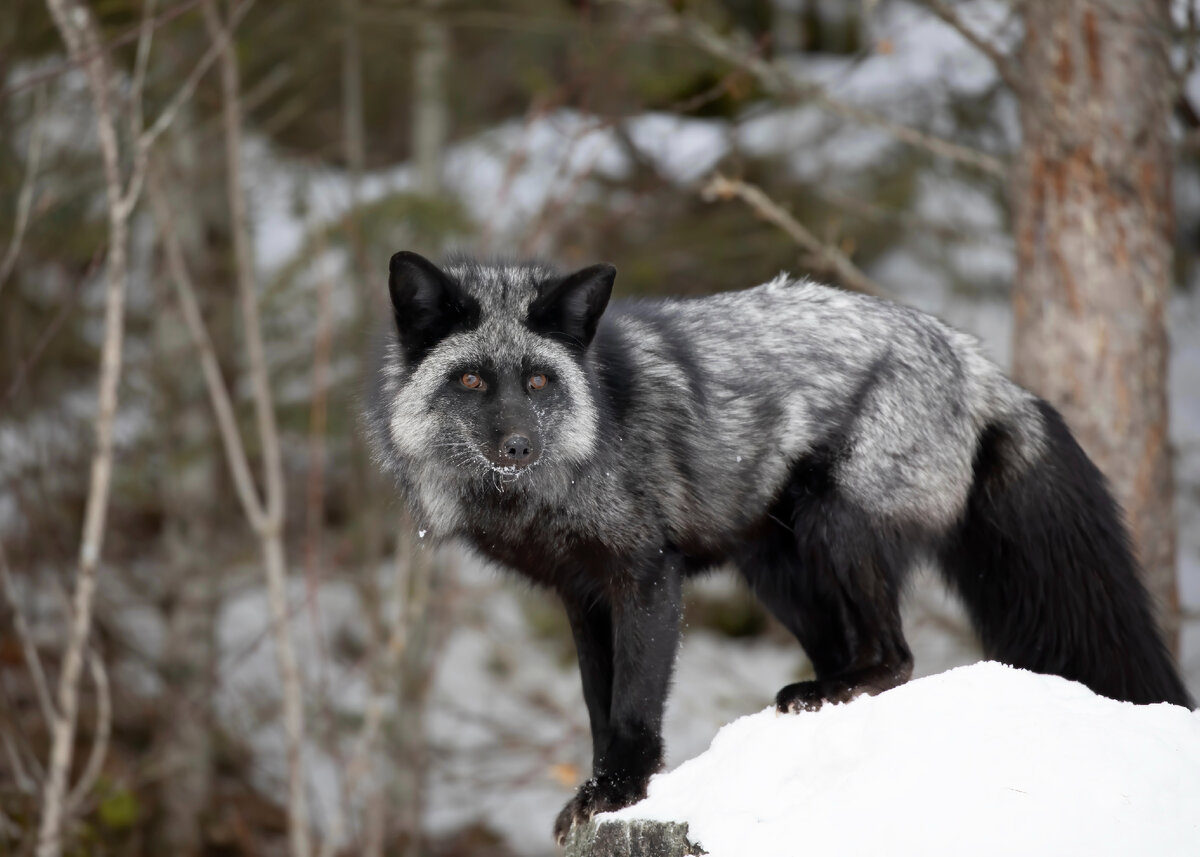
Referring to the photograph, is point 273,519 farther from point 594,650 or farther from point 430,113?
point 430,113

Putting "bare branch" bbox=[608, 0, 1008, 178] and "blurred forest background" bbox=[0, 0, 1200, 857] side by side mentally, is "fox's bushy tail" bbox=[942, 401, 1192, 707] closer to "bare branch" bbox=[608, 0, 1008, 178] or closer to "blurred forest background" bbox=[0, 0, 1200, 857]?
"blurred forest background" bbox=[0, 0, 1200, 857]

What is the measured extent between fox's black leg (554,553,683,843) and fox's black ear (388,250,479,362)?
1148 mm

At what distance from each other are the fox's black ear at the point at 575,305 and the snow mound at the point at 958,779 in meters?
1.63

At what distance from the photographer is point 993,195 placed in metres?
10.6

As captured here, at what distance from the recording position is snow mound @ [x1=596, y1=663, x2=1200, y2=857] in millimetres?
3133

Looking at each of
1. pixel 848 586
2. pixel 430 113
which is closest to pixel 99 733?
pixel 848 586

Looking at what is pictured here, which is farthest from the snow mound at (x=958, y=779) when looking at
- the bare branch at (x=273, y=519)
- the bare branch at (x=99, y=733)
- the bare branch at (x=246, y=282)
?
the bare branch at (x=246, y=282)

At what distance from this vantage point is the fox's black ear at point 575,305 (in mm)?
4359

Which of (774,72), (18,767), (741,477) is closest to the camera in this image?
(741,477)

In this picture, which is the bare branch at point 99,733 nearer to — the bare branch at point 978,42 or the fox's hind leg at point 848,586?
the fox's hind leg at point 848,586

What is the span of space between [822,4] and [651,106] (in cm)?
657

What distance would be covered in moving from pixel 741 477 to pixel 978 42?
323cm

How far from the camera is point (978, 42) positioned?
6367mm

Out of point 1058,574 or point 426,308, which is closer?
point 426,308
